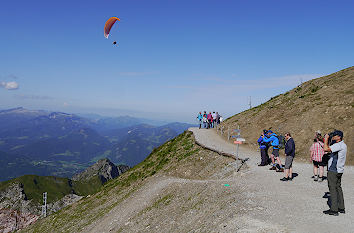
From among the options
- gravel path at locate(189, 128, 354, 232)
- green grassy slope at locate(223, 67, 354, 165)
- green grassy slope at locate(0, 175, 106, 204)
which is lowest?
green grassy slope at locate(0, 175, 106, 204)

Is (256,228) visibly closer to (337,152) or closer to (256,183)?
(337,152)

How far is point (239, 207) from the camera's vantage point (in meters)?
11.2

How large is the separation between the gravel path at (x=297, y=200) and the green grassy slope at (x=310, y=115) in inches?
243

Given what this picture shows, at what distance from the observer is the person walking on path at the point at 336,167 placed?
8.92 meters

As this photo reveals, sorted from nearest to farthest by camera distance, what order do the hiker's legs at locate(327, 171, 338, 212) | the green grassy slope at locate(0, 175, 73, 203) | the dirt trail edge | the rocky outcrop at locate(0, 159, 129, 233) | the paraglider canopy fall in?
1. the hiker's legs at locate(327, 171, 338, 212)
2. the dirt trail edge
3. the paraglider canopy
4. the rocky outcrop at locate(0, 159, 129, 233)
5. the green grassy slope at locate(0, 175, 73, 203)

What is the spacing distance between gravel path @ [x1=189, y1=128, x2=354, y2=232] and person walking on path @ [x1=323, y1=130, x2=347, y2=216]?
1.93ft

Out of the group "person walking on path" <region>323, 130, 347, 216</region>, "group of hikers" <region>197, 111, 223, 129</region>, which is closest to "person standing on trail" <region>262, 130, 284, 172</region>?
"person walking on path" <region>323, 130, 347, 216</region>

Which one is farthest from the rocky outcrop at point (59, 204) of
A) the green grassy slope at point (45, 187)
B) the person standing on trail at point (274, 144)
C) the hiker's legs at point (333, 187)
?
the hiker's legs at point (333, 187)

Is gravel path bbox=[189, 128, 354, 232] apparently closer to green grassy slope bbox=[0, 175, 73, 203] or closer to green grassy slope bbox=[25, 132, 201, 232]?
green grassy slope bbox=[25, 132, 201, 232]

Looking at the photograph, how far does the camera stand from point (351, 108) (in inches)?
982

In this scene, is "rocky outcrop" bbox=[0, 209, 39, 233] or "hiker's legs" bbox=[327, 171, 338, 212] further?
"rocky outcrop" bbox=[0, 209, 39, 233]

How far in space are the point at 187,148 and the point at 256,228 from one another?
20.9 meters

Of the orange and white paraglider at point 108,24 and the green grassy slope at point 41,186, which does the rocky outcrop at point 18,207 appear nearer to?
the green grassy slope at point 41,186

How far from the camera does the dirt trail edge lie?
9250 mm
